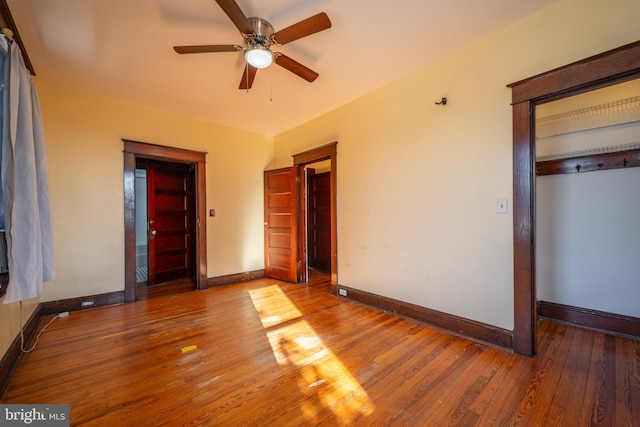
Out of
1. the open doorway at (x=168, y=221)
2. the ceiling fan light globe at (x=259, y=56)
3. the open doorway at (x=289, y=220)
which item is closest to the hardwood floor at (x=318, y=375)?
the open doorway at (x=289, y=220)

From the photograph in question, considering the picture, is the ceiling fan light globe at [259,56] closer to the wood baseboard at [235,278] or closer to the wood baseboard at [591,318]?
the wood baseboard at [235,278]

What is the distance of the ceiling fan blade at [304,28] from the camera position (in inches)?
70.6

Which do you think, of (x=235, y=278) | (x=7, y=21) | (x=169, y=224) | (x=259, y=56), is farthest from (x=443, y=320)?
(x=169, y=224)

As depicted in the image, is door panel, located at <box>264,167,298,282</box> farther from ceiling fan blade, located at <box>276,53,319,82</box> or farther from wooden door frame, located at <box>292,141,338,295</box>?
ceiling fan blade, located at <box>276,53,319,82</box>

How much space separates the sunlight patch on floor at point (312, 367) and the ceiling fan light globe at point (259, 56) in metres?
2.51

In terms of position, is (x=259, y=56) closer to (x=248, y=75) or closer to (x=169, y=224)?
(x=248, y=75)

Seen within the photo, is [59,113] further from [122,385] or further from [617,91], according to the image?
[617,91]

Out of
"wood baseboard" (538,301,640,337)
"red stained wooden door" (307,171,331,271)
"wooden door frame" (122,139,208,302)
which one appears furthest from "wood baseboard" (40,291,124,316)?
"wood baseboard" (538,301,640,337)

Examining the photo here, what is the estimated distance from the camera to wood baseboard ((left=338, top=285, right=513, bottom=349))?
2287mm

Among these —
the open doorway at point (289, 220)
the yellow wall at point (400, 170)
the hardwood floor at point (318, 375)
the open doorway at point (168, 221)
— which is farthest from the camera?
the open doorway at point (168, 221)

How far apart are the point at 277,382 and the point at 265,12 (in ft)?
9.15

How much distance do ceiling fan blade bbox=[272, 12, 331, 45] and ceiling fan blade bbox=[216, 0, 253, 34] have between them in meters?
→ 0.23

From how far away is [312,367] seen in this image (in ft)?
6.64

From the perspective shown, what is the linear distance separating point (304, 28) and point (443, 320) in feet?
9.57
